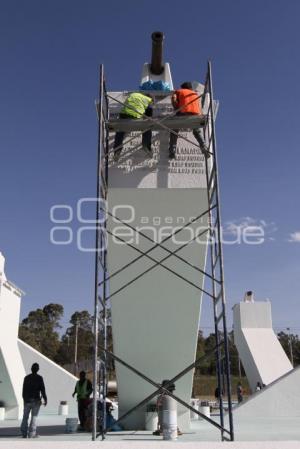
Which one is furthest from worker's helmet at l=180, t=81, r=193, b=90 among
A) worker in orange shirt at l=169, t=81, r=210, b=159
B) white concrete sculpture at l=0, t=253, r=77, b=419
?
white concrete sculpture at l=0, t=253, r=77, b=419

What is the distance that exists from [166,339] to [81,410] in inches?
103

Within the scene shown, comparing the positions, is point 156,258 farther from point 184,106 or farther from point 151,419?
point 151,419

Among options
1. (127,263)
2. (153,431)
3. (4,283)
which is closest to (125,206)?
(127,263)

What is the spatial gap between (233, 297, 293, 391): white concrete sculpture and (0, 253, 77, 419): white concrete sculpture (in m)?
8.42

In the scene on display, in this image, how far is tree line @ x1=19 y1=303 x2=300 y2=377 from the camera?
44.5m

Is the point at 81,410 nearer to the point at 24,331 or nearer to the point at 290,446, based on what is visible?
the point at 290,446

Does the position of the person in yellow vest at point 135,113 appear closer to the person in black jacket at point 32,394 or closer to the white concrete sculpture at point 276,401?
the person in black jacket at point 32,394

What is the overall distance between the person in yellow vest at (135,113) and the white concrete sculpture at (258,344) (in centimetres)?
1479

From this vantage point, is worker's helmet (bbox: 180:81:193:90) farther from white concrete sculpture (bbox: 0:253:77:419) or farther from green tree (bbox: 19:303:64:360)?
green tree (bbox: 19:303:64:360)

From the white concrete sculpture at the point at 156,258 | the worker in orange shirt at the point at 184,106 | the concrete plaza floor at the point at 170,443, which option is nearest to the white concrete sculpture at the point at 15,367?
the concrete plaza floor at the point at 170,443

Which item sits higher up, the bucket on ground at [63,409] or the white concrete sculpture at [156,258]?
the white concrete sculpture at [156,258]

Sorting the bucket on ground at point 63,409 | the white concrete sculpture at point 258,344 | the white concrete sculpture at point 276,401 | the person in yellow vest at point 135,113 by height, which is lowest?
the bucket on ground at point 63,409

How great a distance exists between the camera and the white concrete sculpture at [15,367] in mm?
13977

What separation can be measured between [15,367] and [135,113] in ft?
33.8
